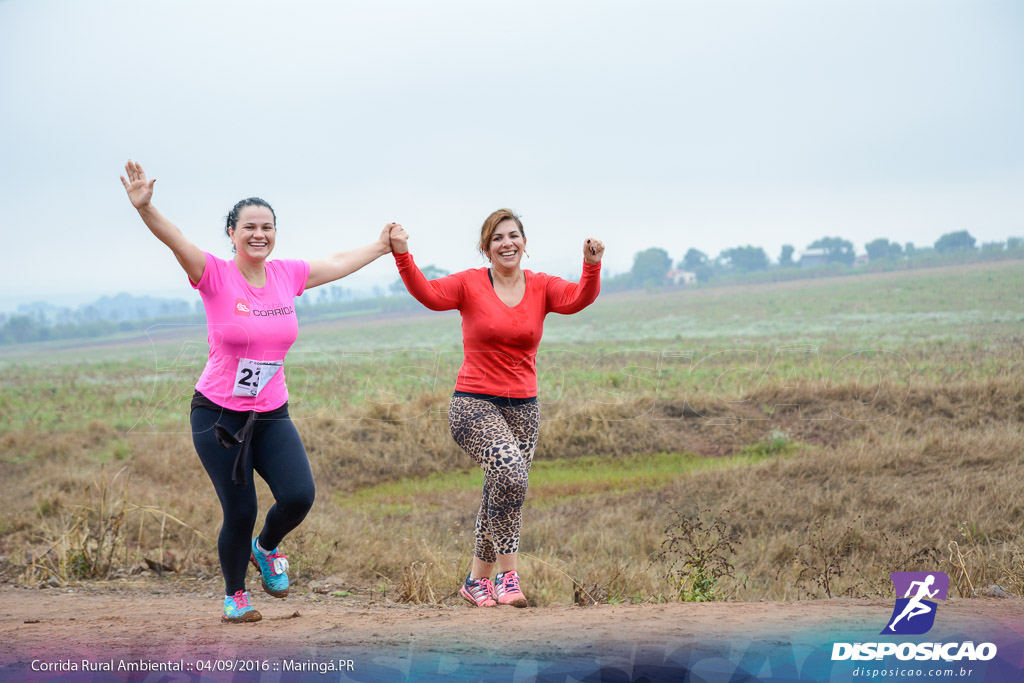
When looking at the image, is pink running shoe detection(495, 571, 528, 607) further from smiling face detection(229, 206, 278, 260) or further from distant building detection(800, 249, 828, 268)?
distant building detection(800, 249, 828, 268)

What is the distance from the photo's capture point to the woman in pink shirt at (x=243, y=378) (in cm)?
441

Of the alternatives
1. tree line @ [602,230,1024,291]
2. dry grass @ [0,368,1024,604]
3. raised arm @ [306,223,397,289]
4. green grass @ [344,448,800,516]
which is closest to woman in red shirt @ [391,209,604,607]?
raised arm @ [306,223,397,289]

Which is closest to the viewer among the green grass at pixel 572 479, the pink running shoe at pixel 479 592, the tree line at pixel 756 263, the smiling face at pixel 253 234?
the smiling face at pixel 253 234

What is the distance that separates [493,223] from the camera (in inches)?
196

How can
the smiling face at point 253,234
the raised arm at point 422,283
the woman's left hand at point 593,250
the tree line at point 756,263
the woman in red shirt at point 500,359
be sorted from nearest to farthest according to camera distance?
the smiling face at point 253,234 < the woman in red shirt at point 500,359 < the raised arm at point 422,283 < the woman's left hand at point 593,250 < the tree line at point 756,263

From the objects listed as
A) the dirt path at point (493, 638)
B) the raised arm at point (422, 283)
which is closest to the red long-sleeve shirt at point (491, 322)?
the raised arm at point (422, 283)

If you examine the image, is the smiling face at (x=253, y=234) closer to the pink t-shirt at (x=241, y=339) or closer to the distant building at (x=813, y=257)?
the pink t-shirt at (x=241, y=339)

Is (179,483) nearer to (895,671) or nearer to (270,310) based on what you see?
(270,310)

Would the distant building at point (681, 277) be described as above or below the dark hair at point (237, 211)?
above

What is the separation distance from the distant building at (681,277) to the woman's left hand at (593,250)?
6568 centimetres

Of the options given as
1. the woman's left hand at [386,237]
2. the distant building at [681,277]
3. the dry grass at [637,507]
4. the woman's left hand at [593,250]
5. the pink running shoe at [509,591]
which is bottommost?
the dry grass at [637,507]

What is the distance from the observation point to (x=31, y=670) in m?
3.53

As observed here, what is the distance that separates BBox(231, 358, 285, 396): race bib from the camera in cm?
443

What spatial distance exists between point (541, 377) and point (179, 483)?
32.4ft
